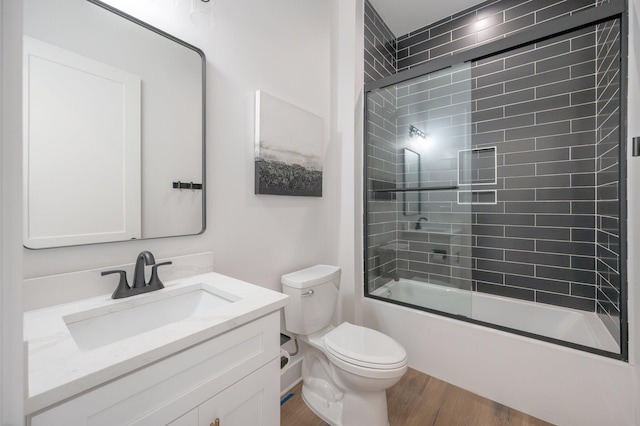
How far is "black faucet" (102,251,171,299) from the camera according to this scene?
102 centimetres

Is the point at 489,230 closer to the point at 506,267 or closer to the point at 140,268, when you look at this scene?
the point at 506,267

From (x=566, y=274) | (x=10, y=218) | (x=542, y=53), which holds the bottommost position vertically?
(x=566, y=274)

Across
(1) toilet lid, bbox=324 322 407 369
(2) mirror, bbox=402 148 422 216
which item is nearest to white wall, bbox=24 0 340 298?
(1) toilet lid, bbox=324 322 407 369

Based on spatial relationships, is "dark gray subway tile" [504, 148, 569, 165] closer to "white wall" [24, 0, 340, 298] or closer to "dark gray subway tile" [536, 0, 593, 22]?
"dark gray subway tile" [536, 0, 593, 22]

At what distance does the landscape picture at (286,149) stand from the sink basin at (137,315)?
0.66 metres

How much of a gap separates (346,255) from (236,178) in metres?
1.11

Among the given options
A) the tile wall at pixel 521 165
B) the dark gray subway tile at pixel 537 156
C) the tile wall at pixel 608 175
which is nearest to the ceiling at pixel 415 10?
the tile wall at pixel 521 165

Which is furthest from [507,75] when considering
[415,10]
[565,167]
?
[415,10]

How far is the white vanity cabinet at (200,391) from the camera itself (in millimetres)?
598

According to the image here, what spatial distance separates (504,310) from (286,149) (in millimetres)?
2091

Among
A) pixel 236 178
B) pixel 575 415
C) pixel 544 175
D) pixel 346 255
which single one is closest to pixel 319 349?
pixel 346 255

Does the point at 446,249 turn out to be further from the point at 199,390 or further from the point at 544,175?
the point at 199,390

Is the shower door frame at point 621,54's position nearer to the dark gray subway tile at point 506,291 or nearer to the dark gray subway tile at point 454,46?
the dark gray subway tile at point 506,291

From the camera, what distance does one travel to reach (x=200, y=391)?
0.78m
